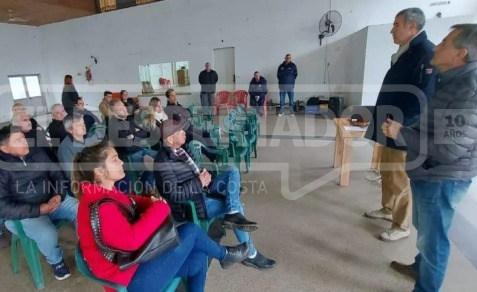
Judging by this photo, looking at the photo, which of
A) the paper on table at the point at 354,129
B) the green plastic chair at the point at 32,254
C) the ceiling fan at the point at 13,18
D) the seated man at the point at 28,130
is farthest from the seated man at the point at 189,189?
the ceiling fan at the point at 13,18

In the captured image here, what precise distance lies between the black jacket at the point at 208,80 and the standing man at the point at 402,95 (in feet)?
21.4

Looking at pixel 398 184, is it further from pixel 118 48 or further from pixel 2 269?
pixel 118 48

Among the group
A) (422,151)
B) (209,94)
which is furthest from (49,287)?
(209,94)

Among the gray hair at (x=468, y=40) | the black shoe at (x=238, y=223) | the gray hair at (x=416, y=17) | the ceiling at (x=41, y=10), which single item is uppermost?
the ceiling at (x=41, y=10)

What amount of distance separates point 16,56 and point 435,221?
41.3ft

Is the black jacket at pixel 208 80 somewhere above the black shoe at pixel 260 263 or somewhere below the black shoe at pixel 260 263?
above

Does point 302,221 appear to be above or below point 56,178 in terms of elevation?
below

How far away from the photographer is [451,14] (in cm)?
654

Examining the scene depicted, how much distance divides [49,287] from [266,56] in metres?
7.64

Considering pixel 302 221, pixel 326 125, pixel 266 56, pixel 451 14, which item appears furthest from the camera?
pixel 266 56

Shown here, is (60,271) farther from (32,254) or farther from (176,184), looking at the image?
(176,184)

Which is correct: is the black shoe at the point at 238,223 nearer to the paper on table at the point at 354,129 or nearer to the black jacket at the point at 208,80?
the paper on table at the point at 354,129

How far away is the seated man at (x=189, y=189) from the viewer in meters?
1.72

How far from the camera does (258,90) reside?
7.93 m
